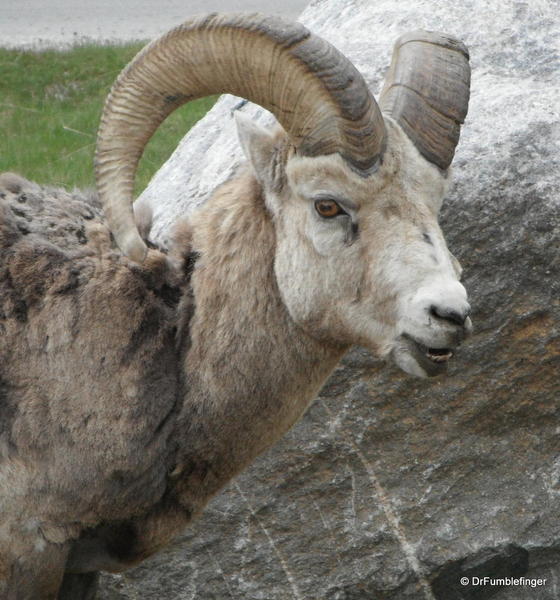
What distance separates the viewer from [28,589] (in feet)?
17.3

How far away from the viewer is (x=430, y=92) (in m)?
5.34

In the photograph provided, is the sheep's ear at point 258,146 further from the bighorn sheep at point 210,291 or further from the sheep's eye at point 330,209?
the sheep's eye at point 330,209

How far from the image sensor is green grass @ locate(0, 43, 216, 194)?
1220 cm

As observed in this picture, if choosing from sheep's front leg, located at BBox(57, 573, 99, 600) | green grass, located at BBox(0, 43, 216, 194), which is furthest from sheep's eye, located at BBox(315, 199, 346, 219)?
green grass, located at BBox(0, 43, 216, 194)

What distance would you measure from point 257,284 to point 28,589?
182 cm

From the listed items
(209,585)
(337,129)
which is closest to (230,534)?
(209,585)

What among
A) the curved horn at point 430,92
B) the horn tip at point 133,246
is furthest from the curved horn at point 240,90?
the curved horn at point 430,92

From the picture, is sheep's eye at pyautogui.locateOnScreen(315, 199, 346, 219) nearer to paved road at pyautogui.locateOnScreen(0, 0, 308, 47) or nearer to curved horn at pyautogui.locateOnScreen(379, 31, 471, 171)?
curved horn at pyautogui.locateOnScreen(379, 31, 471, 171)

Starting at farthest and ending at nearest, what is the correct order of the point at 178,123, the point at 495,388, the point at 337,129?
1. the point at 178,123
2. the point at 495,388
3. the point at 337,129

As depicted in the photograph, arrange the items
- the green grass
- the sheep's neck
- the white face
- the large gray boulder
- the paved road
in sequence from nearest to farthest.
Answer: the white face < the sheep's neck < the large gray boulder < the green grass < the paved road

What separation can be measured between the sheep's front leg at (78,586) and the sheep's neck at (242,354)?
1029 millimetres

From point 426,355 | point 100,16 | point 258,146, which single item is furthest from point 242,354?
point 100,16

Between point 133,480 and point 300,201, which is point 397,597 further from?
point 300,201

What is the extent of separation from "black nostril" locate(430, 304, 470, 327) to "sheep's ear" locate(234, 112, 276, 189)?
3.60 feet
